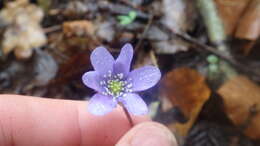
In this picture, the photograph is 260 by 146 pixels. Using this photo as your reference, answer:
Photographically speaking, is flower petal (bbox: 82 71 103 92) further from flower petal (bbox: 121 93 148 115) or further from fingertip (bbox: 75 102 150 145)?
fingertip (bbox: 75 102 150 145)

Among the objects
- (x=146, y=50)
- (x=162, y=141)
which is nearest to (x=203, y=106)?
(x=146, y=50)

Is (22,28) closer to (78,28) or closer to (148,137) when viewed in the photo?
(78,28)

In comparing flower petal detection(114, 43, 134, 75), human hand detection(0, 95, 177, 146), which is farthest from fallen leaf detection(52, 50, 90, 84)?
flower petal detection(114, 43, 134, 75)

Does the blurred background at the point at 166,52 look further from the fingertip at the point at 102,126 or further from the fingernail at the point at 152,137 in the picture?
the fingernail at the point at 152,137

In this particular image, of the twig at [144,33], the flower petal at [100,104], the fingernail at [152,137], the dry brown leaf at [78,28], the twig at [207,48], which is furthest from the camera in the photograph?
the dry brown leaf at [78,28]

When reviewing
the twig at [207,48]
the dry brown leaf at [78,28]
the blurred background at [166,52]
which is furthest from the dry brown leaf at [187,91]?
the dry brown leaf at [78,28]
